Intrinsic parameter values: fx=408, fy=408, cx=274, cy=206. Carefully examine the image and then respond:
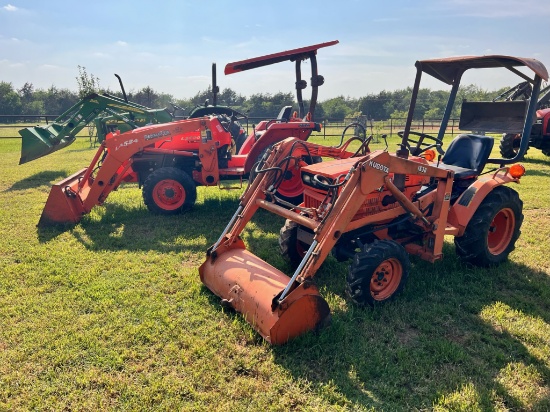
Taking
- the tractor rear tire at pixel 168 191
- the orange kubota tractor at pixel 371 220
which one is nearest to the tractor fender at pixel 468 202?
the orange kubota tractor at pixel 371 220

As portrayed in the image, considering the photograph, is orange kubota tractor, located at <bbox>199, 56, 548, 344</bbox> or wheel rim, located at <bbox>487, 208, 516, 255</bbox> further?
wheel rim, located at <bbox>487, 208, 516, 255</bbox>

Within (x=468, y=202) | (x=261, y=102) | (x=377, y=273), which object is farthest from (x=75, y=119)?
(x=261, y=102)

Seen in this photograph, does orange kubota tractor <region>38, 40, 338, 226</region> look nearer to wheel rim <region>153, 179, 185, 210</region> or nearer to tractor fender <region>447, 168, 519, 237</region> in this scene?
wheel rim <region>153, 179, 185, 210</region>

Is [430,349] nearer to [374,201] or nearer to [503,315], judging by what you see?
[503,315]

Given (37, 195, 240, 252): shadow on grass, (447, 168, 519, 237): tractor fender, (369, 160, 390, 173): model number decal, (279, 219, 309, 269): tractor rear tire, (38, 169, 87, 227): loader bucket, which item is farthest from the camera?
(38, 169, 87, 227): loader bucket

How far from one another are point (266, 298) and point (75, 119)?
8.36 metres

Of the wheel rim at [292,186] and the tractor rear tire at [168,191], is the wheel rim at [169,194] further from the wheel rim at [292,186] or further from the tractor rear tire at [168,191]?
the wheel rim at [292,186]

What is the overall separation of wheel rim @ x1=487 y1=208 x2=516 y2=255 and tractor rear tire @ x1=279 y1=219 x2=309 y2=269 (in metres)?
2.25

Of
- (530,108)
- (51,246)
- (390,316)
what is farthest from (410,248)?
(51,246)

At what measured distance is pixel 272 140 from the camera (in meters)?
6.89

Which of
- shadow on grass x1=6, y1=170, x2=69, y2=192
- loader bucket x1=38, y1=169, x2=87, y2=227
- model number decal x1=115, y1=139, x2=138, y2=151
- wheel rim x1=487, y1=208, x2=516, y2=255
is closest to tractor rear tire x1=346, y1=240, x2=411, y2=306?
wheel rim x1=487, y1=208, x2=516, y2=255

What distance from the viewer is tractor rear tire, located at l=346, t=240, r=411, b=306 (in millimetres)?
3570

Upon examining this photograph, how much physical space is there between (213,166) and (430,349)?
4.77 m

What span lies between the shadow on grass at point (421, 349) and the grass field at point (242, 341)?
0.03 ft
